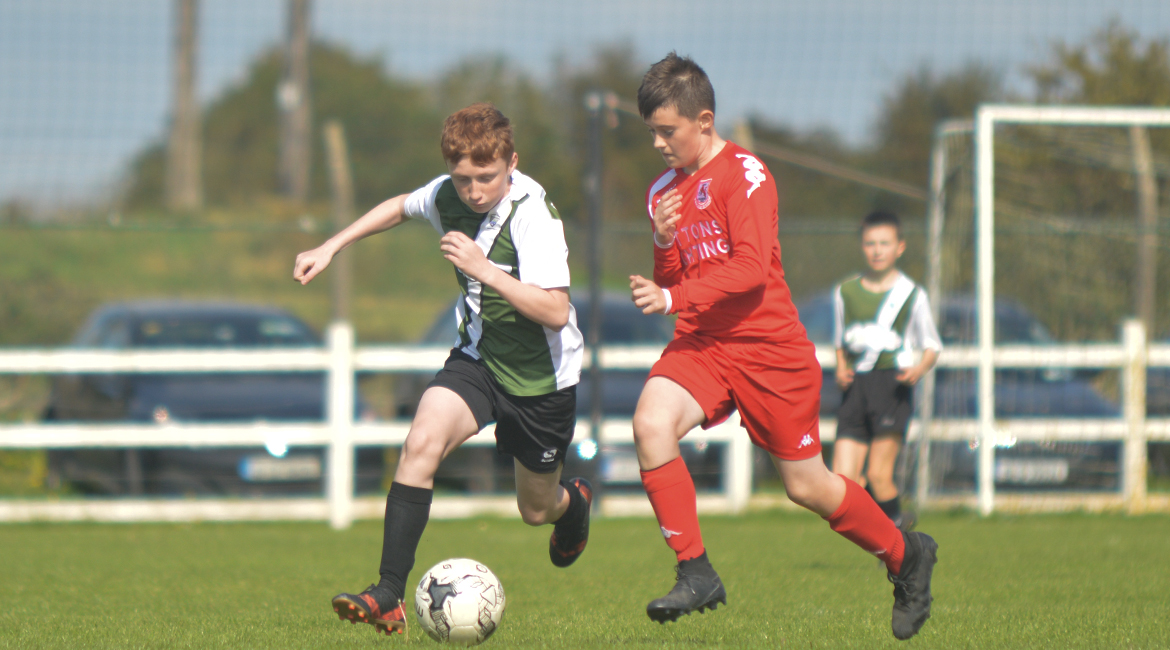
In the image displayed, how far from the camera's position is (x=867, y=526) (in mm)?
4137

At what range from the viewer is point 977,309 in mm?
8578

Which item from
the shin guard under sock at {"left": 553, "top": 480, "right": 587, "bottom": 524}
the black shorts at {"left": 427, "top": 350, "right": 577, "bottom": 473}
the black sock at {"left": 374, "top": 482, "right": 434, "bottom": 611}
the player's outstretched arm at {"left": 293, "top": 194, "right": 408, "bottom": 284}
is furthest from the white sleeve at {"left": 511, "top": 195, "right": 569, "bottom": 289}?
the shin guard under sock at {"left": 553, "top": 480, "right": 587, "bottom": 524}

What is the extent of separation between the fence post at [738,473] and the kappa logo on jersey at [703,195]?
4.96 m

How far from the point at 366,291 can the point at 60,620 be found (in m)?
12.4

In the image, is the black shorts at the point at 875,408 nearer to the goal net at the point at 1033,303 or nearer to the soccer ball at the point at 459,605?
the goal net at the point at 1033,303

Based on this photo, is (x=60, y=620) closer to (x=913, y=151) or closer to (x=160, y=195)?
(x=913, y=151)

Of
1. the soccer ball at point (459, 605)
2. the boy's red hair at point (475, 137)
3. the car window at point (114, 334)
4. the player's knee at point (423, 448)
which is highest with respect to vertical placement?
the boy's red hair at point (475, 137)

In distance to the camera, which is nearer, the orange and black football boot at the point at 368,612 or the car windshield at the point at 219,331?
the orange and black football boot at the point at 368,612

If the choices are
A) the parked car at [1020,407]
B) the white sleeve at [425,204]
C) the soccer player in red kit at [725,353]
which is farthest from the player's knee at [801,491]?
the parked car at [1020,407]

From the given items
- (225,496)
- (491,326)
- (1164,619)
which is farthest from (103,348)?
(1164,619)

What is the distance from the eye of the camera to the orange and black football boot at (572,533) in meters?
5.02

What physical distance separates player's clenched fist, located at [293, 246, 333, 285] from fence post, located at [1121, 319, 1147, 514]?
6724 mm

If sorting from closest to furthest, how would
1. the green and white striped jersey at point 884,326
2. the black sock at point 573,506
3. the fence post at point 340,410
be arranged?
the black sock at point 573,506, the green and white striped jersey at point 884,326, the fence post at point 340,410

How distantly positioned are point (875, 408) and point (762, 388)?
2.46 m
